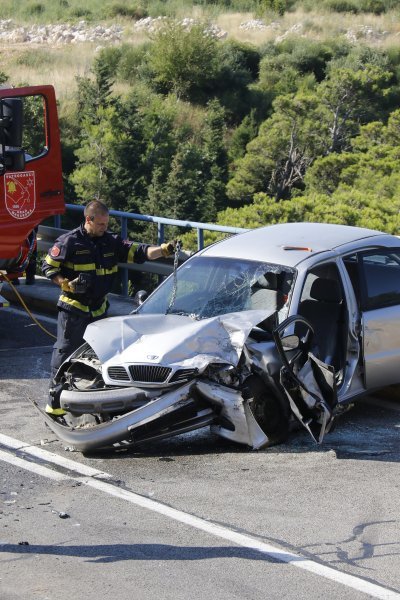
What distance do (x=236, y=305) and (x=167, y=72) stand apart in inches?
2339

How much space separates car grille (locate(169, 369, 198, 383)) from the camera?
288 inches

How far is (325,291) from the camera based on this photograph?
834 cm

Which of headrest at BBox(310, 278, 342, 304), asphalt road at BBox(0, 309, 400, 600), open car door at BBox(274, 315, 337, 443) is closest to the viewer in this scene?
asphalt road at BBox(0, 309, 400, 600)

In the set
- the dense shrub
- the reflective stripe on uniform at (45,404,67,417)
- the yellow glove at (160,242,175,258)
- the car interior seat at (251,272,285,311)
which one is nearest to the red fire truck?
the yellow glove at (160,242,175,258)

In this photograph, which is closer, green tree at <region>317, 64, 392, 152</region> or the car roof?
the car roof

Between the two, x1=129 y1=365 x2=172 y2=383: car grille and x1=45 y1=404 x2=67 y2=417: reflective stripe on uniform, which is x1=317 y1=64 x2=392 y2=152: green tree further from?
x1=129 y1=365 x2=172 y2=383: car grille

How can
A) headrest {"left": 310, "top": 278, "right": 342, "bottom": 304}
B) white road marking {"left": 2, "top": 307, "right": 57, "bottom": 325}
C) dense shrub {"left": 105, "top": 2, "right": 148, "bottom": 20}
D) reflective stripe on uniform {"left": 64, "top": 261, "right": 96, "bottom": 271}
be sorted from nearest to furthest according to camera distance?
headrest {"left": 310, "top": 278, "right": 342, "bottom": 304}
reflective stripe on uniform {"left": 64, "top": 261, "right": 96, "bottom": 271}
white road marking {"left": 2, "top": 307, "right": 57, "bottom": 325}
dense shrub {"left": 105, "top": 2, "right": 148, "bottom": 20}

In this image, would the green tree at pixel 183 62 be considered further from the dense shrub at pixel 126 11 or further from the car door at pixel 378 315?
the car door at pixel 378 315

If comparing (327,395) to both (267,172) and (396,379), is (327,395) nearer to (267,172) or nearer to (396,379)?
(396,379)

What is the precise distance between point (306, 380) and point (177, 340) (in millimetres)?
991

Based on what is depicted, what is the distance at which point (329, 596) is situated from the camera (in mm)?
5219

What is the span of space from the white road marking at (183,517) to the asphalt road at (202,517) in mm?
11

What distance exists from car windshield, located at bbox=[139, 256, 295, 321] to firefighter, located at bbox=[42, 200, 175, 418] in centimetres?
31

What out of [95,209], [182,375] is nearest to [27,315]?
[95,209]
